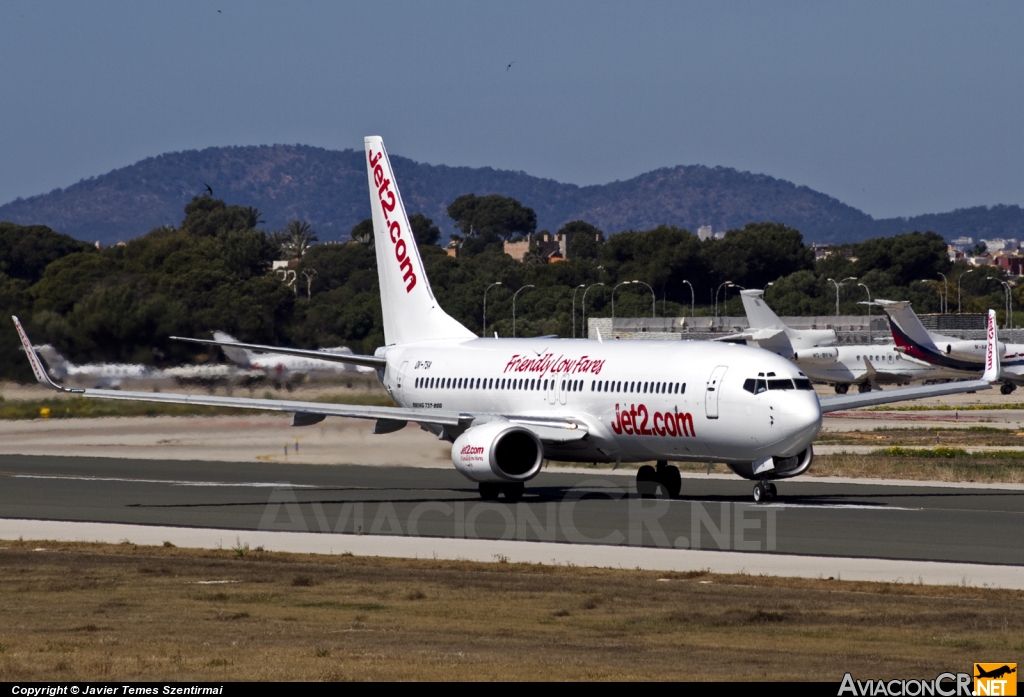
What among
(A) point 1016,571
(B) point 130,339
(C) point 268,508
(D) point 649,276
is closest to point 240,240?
(D) point 649,276

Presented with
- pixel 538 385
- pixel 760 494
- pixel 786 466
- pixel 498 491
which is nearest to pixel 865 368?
pixel 538 385

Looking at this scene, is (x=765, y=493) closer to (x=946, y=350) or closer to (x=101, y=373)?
(x=101, y=373)

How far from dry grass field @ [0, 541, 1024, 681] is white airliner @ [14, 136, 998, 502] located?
1081cm

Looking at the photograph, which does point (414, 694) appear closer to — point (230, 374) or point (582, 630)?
point (582, 630)

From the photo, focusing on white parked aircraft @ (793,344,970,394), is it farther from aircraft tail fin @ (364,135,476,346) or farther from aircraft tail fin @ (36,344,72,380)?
aircraft tail fin @ (364,135,476,346)

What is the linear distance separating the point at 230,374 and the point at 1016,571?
36759mm

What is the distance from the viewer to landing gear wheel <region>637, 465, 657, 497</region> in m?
37.5

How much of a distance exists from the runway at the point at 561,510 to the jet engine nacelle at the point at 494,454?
81cm

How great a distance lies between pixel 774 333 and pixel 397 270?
63483 millimetres

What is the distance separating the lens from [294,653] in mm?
15805

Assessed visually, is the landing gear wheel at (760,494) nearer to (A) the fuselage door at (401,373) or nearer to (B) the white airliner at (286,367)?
(A) the fuselage door at (401,373)

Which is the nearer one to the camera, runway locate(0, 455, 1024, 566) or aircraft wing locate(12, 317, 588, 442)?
runway locate(0, 455, 1024, 566)

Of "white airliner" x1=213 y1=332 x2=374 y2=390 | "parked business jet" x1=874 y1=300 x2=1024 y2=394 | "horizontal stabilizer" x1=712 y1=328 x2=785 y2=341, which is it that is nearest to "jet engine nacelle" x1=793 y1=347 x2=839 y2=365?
"horizontal stabilizer" x1=712 y1=328 x2=785 y2=341

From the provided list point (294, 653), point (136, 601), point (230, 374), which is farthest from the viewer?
point (230, 374)
